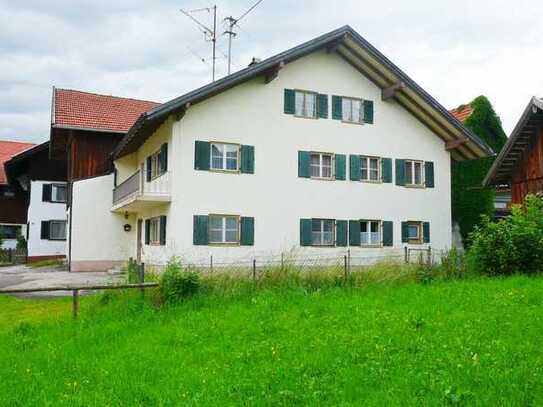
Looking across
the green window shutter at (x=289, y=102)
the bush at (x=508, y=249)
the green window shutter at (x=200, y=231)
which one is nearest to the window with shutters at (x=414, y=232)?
the green window shutter at (x=289, y=102)

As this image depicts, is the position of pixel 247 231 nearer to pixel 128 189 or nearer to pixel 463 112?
pixel 128 189

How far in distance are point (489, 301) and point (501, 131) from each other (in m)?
20.6

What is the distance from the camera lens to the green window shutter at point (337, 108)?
866 inches

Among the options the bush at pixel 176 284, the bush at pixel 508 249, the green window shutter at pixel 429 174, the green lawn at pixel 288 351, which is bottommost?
the green lawn at pixel 288 351

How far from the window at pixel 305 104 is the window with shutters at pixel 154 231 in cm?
669

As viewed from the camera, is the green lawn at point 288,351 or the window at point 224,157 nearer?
the green lawn at point 288,351

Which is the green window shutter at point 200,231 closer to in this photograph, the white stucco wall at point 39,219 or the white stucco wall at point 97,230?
the white stucco wall at point 97,230

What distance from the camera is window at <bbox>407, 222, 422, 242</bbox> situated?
76.0ft

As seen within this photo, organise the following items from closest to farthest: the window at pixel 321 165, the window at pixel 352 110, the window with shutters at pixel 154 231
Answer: the window with shutters at pixel 154 231 → the window at pixel 321 165 → the window at pixel 352 110

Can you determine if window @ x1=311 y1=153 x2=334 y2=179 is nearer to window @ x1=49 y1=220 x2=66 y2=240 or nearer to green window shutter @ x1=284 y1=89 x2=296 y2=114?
green window shutter @ x1=284 y1=89 x2=296 y2=114

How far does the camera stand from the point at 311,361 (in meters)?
6.55

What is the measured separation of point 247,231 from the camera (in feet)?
65.2

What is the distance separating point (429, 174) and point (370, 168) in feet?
9.13

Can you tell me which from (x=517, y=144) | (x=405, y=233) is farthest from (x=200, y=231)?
(x=517, y=144)
